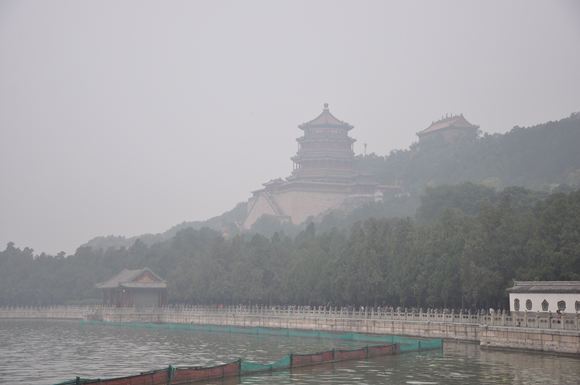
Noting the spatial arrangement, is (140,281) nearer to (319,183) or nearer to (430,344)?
(430,344)

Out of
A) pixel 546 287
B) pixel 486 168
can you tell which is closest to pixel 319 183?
pixel 486 168

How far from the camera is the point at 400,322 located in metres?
41.4

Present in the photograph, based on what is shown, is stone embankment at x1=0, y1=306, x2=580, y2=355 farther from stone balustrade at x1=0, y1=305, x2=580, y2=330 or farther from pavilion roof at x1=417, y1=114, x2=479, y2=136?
pavilion roof at x1=417, y1=114, x2=479, y2=136

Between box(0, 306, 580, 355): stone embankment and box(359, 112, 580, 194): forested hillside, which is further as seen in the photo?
box(359, 112, 580, 194): forested hillside

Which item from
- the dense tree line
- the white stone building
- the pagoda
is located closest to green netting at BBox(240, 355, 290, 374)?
the white stone building

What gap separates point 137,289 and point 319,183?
4671cm

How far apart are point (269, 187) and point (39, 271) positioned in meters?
43.9

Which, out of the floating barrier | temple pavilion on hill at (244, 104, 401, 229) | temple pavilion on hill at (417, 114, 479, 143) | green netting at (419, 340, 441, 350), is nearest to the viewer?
the floating barrier

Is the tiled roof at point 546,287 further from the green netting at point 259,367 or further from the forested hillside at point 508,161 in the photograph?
the forested hillside at point 508,161

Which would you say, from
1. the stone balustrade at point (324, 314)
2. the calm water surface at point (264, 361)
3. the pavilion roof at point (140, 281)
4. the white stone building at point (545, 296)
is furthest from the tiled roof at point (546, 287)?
the pavilion roof at point (140, 281)

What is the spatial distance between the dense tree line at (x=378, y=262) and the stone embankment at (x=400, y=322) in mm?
1959

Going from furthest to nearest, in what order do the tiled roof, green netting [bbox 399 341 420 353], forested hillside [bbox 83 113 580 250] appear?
forested hillside [bbox 83 113 580 250] < green netting [bbox 399 341 420 353] < the tiled roof

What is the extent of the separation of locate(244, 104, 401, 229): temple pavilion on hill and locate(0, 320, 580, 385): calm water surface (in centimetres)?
6426

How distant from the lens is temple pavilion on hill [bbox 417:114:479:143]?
5192 inches
